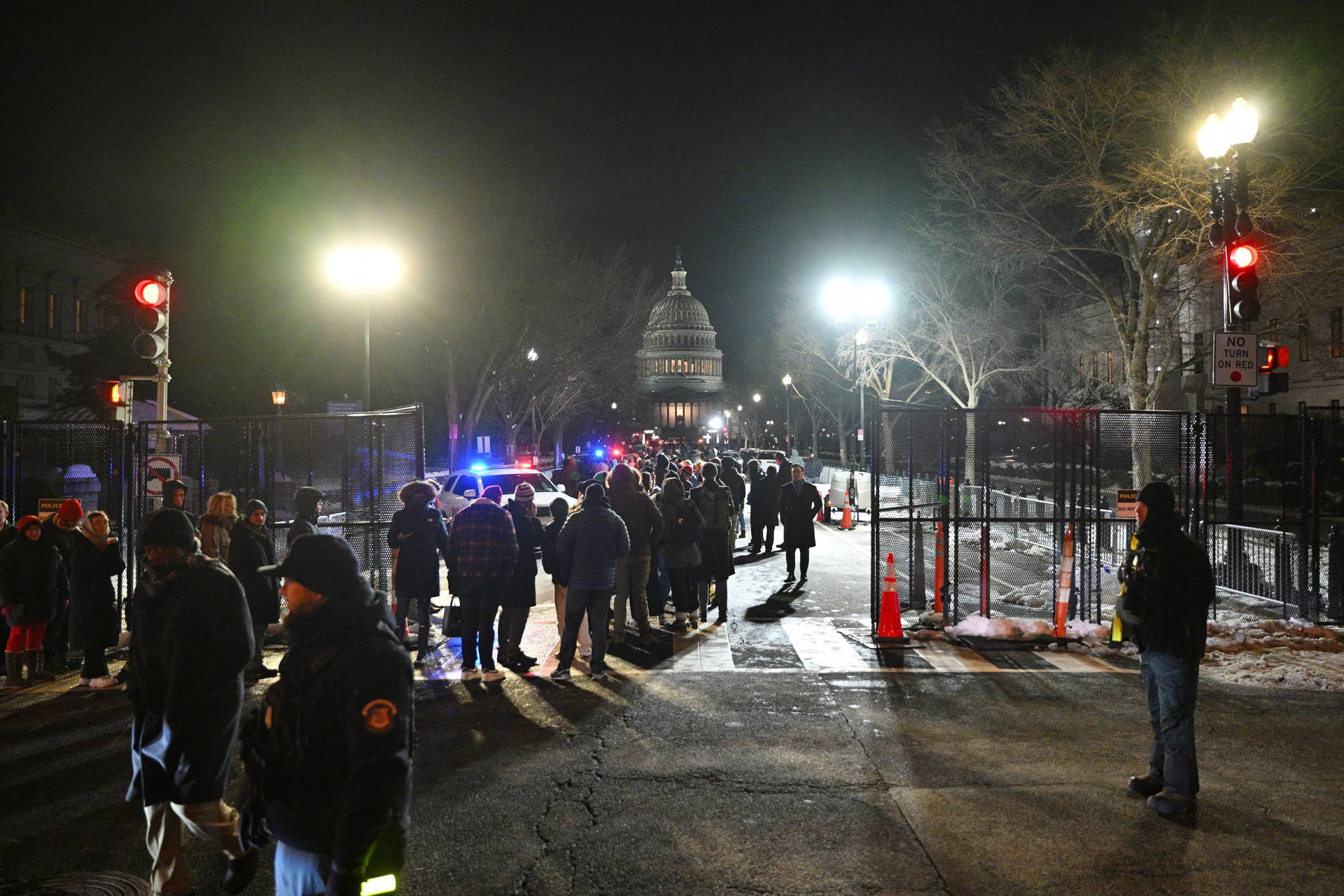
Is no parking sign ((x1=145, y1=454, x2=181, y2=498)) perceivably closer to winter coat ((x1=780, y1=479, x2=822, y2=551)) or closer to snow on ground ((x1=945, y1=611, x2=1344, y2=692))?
winter coat ((x1=780, y1=479, x2=822, y2=551))

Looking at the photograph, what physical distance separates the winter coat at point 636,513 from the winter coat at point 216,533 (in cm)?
377

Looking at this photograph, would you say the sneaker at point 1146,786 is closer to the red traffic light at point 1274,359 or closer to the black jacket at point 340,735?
the black jacket at point 340,735

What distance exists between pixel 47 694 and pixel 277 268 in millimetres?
34227

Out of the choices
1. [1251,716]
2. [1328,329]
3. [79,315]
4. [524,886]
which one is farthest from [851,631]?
[79,315]

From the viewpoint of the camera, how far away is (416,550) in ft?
29.9

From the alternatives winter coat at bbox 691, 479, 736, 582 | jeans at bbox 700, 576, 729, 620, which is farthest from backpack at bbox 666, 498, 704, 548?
jeans at bbox 700, 576, 729, 620

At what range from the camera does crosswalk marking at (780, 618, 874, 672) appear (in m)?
9.45

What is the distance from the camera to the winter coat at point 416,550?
9102 millimetres

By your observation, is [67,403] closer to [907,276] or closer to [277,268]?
[277,268]

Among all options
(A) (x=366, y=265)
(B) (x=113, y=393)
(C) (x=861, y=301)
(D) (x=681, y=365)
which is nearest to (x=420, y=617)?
(B) (x=113, y=393)

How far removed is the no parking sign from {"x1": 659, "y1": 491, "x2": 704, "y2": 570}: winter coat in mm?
5673

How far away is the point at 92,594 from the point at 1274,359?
13.0m

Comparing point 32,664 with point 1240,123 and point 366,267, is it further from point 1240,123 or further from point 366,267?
point 366,267

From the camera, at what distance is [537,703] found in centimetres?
809
